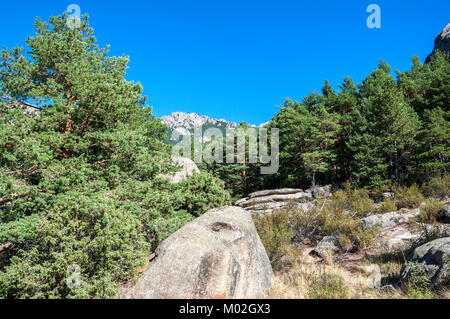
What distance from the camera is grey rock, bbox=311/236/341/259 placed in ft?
26.5

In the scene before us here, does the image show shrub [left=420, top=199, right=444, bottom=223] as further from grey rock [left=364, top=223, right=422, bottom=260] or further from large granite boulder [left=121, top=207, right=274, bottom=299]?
large granite boulder [left=121, top=207, right=274, bottom=299]

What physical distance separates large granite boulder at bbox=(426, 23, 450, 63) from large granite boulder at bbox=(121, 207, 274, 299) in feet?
183

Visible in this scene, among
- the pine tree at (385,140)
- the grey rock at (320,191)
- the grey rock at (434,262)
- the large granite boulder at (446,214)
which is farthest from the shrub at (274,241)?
the pine tree at (385,140)

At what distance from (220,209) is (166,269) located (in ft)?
7.63

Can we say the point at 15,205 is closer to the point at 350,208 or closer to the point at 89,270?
the point at 89,270

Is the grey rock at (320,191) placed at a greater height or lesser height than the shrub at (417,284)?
greater

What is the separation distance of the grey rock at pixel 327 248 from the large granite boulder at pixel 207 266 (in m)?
3.62

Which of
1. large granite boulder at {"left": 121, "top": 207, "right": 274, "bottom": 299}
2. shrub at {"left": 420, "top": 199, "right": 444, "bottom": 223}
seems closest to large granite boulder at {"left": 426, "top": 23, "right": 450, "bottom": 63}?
shrub at {"left": 420, "top": 199, "right": 444, "bottom": 223}

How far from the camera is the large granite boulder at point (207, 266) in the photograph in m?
3.86

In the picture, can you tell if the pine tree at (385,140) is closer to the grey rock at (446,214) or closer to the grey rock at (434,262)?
the grey rock at (446,214)

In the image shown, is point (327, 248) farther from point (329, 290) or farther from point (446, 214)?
point (446, 214)

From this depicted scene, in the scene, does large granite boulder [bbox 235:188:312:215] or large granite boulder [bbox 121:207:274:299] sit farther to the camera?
large granite boulder [bbox 235:188:312:215]
